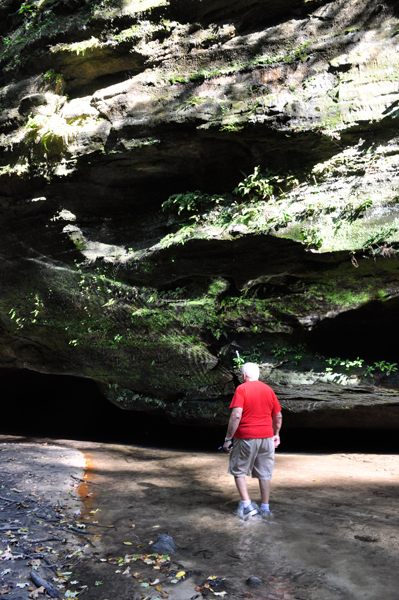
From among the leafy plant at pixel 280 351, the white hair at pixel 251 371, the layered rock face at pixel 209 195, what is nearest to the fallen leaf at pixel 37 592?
the white hair at pixel 251 371

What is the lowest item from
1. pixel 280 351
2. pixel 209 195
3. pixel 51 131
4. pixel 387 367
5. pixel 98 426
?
pixel 98 426

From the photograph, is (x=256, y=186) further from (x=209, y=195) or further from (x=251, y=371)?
(x=251, y=371)

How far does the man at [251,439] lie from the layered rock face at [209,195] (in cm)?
284

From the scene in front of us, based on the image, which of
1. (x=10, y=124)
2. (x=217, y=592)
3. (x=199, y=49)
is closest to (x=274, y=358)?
(x=217, y=592)

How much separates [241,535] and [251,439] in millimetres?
883

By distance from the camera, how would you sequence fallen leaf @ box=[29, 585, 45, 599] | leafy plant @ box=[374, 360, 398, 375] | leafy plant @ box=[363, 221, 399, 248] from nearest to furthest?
fallen leaf @ box=[29, 585, 45, 599] → leafy plant @ box=[363, 221, 399, 248] → leafy plant @ box=[374, 360, 398, 375]

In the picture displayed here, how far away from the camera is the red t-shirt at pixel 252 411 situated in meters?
4.27

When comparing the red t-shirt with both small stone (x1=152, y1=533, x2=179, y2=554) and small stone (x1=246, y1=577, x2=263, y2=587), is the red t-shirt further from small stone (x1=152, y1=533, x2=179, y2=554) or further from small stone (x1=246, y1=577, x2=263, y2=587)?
small stone (x1=246, y1=577, x2=263, y2=587)

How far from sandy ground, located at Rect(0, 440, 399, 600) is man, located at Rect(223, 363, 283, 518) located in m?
0.31

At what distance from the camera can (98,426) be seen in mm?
12719

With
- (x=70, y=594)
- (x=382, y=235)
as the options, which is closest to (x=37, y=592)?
(x=70, y=594)

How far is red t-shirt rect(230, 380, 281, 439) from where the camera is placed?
4.27m

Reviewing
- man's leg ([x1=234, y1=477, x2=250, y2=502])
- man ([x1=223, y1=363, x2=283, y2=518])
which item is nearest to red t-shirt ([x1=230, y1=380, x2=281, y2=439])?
man ([x1=223, y1=363, x2=283, y2=518])

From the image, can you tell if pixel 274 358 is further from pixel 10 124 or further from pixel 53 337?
pixel 10 124
